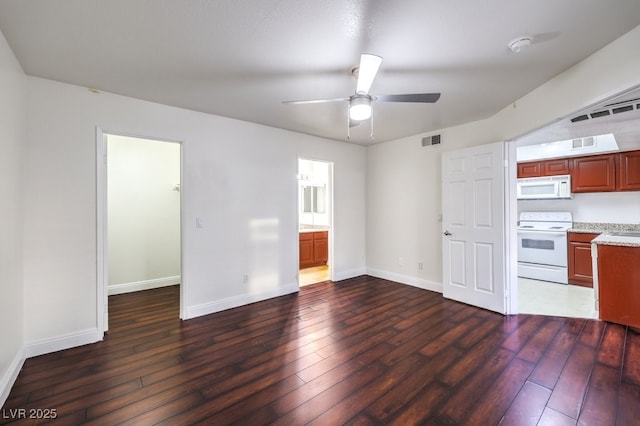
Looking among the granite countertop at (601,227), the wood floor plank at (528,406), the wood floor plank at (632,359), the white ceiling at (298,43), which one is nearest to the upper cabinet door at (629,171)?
→ the granite countertop at (601,227)

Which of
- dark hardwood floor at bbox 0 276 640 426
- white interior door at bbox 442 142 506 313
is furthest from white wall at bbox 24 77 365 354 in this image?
white interior door at bbox 442 142 506 313

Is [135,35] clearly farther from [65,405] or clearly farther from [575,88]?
[575,88]

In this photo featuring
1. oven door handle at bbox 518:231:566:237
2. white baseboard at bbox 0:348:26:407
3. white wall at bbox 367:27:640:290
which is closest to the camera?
white baseboard at bbox 0:348:26:407

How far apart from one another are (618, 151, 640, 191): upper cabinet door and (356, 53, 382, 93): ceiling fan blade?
5.00 m

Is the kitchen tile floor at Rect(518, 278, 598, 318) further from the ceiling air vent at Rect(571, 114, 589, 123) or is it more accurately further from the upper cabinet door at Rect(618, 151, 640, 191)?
the ceiling air vent at Rect(571, 114, 589, 123)

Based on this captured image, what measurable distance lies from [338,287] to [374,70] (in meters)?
3.53

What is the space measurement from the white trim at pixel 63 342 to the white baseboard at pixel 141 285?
180 cm

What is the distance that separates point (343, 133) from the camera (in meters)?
4.47

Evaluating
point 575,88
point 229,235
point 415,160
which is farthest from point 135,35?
point 415,160

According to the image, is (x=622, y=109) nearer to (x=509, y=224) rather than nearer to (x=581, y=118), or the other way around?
(x=581, y=118)

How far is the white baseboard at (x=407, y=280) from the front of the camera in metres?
4.43

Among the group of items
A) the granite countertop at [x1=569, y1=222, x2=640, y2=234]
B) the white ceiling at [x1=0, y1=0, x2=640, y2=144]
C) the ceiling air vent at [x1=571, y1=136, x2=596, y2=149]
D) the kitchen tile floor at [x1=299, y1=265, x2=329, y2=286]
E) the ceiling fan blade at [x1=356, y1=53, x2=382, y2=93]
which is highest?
the white ceiling at [x1=0, y1=0, x2=640, y2=144]

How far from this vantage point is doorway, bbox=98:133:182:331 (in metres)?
4.41

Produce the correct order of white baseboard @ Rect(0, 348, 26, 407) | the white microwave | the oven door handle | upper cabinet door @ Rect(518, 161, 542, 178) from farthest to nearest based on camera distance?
upper cabinet door @ Rect(518, 161, 542, 178), the white microwave, the oven door handle, white baseboard @ Rect(0, 348, 26, 407)
